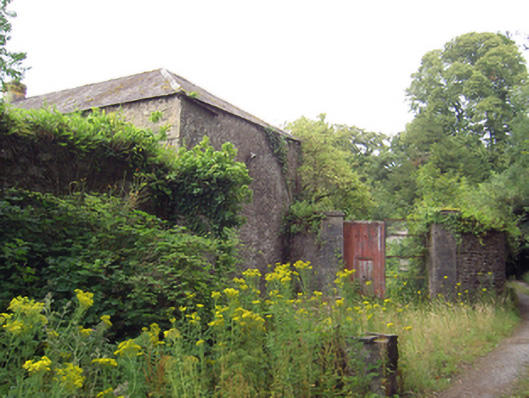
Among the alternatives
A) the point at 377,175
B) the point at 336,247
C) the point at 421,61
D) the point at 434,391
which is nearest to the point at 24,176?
the point at 434,391

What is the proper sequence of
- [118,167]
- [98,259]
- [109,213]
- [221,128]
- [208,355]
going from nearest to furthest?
1. [208,355]
2. [98,259]
3. [109,213]
4. [118,167]
5. [221,128]

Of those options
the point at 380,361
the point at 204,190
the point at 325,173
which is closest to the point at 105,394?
the point at 380,361

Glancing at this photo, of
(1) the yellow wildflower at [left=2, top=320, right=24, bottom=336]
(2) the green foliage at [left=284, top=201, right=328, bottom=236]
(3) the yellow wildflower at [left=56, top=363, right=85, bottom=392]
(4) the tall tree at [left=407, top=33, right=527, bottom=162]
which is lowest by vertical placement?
(3) the yellow wildflower at [left=56, top=363, right=85, bottom=392]

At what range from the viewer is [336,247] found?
425 inches

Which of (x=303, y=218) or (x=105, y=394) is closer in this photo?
(x=105, y=394)

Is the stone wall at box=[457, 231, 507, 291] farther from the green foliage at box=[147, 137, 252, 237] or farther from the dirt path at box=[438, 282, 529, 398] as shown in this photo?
the green foliage at box=[147, 137, 252, 237]

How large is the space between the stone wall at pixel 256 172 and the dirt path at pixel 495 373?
15.9ft

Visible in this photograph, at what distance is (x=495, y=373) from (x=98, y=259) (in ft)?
17.2

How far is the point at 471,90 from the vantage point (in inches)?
866

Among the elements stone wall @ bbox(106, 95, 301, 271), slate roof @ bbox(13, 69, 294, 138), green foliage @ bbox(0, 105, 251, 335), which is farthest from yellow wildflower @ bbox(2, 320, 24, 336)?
slate roof @ bbox(13, 69, 294, 138)

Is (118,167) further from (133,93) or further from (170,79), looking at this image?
(170,79)

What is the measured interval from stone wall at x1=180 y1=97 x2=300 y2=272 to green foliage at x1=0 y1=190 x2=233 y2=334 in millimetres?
4021

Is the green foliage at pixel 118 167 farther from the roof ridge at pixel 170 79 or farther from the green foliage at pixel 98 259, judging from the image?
the roof ridge at pixel 170 79

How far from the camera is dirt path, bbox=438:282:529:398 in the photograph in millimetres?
5094
